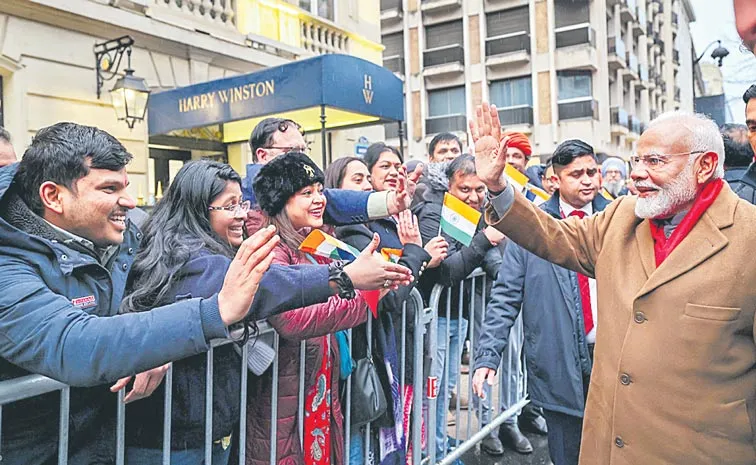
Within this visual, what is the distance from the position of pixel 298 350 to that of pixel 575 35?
2683cm

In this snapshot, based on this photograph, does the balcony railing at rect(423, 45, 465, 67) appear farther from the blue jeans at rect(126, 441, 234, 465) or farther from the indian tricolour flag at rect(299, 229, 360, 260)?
the blue jeans at rect(126, 441, 234, 465)

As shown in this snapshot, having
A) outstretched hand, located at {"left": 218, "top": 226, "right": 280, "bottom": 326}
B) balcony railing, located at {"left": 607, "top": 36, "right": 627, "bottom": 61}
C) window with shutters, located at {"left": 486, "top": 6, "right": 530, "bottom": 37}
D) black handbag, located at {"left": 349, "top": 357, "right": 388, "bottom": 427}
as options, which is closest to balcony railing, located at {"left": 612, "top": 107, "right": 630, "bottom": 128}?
balcony railing, located at {"left": 607, "top": 36, "right": 627, "bottom": 61}

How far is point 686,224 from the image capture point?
1992mm

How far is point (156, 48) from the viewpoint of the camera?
8.27 metres

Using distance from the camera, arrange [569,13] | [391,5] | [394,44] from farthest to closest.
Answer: [394,44]
[391,5]
[569,13]

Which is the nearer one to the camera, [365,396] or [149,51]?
[365,396]

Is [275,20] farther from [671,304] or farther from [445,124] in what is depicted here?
[445,124]

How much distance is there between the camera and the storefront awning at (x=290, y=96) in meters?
6.56

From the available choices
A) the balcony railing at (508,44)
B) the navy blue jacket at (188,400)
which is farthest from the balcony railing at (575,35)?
the navy blue jacket at (188,400)

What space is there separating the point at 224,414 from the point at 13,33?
6711mm

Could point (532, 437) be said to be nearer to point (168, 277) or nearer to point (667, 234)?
point (667, 234)

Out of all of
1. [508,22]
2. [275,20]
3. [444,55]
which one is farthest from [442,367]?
[444,55]

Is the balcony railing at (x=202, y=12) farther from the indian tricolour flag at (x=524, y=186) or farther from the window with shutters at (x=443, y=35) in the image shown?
the window with shutters at (x=443, y=35)

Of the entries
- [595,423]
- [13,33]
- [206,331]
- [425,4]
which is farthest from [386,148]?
[425,4]
